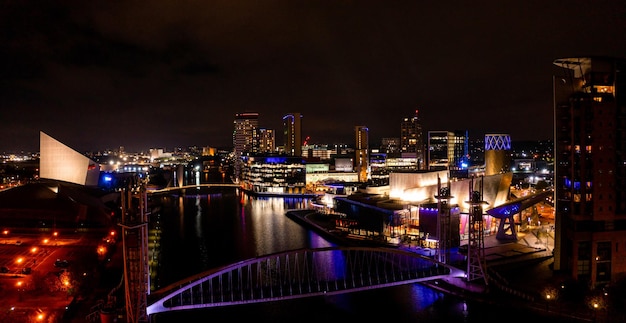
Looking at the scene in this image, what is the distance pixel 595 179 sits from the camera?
526 inches

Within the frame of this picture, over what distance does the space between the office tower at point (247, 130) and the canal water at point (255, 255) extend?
60738mm

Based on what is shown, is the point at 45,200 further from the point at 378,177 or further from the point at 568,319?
the point at 378,177

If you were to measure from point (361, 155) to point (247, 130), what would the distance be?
50.7 metres

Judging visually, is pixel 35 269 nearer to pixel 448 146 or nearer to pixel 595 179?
pixel 595 179

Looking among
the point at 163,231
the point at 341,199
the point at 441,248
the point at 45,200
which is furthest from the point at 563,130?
the point at 45,200

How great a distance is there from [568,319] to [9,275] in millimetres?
16111

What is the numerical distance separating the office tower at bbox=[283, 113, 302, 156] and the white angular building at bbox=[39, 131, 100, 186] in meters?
48.2

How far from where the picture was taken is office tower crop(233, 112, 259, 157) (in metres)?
97.3

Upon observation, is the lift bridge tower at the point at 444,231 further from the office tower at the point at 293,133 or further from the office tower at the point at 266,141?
the office tower at the point at 266,141

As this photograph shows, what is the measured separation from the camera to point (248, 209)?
33250 mm

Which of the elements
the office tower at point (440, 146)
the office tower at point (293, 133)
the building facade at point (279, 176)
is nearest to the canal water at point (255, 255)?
the building facade at point (279, 176)

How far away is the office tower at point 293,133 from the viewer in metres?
74.6

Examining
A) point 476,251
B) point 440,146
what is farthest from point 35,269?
point 440,146

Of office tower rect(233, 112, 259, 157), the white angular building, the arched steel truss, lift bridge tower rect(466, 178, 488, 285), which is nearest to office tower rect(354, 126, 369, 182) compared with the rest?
the white angular building
